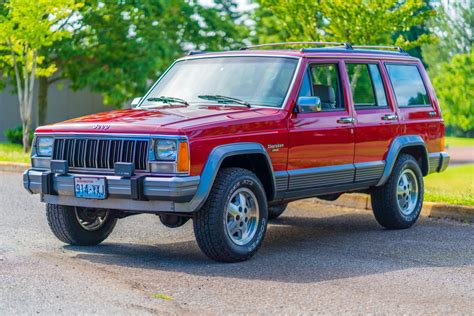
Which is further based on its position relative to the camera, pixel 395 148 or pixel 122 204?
pixel 395 148

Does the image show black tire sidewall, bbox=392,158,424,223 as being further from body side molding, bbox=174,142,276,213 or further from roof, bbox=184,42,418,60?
body side molding, bbox=174,142,276,213

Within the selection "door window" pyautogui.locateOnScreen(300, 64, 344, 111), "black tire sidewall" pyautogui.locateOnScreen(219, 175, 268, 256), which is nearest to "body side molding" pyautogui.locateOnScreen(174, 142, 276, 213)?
"black tire sidewall" pyautogui.locateOnScreen(219, 175, 268, 256)

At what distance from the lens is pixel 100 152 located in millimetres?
8250

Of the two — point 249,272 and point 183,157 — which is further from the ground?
point 183,157

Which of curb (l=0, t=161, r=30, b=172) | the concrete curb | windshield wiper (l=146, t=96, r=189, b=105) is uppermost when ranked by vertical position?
windshield wiper (l=146, t=96, r=189, b=105)

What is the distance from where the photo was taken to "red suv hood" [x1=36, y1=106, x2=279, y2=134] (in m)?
8.02

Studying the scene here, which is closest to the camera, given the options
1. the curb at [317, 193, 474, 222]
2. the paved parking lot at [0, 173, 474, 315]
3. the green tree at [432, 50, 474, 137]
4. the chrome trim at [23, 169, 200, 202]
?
the paved parking lot at [0, 173, 474, 315]

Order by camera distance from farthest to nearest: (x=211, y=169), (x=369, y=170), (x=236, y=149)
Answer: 1. (x=369, y=170)
2. (x=236, y=149)
3. (x=211, y=169)

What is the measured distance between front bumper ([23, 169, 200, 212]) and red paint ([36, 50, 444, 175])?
0.22 m

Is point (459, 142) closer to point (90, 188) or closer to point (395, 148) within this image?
point (395, 148)

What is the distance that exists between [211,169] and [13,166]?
10.9 meters

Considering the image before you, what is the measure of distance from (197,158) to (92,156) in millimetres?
993

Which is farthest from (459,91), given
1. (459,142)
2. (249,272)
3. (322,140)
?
(249,272)

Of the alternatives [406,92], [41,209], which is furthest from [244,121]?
[41,209]
